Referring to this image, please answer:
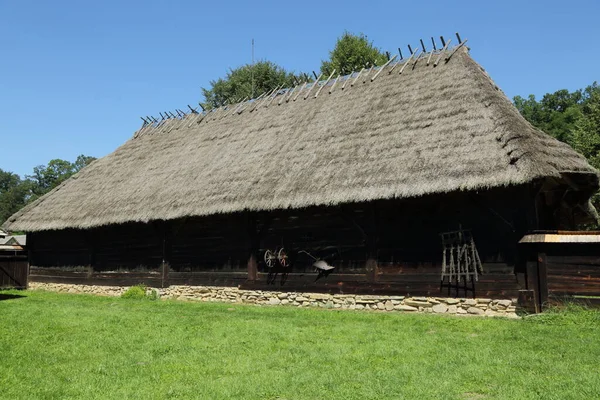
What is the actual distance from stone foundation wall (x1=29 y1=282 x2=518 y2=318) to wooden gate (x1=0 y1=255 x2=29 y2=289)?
4122mm

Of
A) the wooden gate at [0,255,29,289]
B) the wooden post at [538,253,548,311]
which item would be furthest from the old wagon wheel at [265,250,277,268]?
the wooden gate at [0,255,29,289]

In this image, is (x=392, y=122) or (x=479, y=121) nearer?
(x=479, y=121)

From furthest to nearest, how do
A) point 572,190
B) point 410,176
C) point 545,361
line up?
point 572,190 → point 410,176 → point 545,361

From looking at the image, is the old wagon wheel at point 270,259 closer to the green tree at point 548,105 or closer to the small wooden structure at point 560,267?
the small wooden structure at point 560,267

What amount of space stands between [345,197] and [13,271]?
47.3 feet

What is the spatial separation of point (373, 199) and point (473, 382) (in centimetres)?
630

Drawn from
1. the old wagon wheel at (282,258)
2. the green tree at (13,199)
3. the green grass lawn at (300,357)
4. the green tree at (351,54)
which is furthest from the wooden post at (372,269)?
the green tree at (13,199)

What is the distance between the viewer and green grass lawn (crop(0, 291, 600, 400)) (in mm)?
5469

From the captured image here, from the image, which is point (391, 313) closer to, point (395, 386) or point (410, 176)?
point (410, 176)

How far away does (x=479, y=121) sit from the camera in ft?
38.7

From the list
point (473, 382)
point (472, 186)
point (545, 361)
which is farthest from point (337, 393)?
point (472, 186)

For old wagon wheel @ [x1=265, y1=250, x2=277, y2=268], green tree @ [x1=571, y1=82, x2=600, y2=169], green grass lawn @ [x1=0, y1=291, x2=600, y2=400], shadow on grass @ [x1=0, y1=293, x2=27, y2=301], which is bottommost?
shadow on grass @ [x1=0, y1=293, x2=27, y2=301]

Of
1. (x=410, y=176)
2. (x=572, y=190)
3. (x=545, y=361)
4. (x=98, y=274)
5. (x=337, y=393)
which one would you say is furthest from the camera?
(x=98, y=274)

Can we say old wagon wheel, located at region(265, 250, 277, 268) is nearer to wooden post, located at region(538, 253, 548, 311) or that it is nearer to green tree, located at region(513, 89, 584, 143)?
wooden post, located at region(538, 253, 548, 311)
